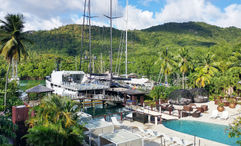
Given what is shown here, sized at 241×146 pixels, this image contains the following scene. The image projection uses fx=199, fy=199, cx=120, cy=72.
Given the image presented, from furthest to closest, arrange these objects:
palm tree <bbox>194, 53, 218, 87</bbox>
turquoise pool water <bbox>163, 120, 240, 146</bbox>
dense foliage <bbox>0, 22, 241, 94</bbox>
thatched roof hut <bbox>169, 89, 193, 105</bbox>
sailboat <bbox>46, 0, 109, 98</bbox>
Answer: dense foliage <bbox>0, 22, 241, 94</bbox>
palm tree <bbox>194, 53, 218, 87</bbox>
sailboat <bbox>46, 0, 109, 98</bbox>
thatched roof hut <bbox>169, 89, 193, 105</bbox>
turquoise pool water <bbox>163, 120, 240, 146</bbox>

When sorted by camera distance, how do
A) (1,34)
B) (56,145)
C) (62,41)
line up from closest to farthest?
(56,145)
(1,34)
(62,41)

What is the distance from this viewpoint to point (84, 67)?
94875mm

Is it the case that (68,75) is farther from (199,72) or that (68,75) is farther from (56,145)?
(56,145)

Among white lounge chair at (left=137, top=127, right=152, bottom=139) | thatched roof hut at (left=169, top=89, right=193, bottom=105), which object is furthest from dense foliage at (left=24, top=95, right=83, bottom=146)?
thatched roof hut at (left=169, top=89, right=193, bottom=105)

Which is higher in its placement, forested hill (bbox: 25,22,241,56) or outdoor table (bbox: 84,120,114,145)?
forested hill (bbox: 25,22,241,56)

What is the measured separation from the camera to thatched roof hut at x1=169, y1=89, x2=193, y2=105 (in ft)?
96.1

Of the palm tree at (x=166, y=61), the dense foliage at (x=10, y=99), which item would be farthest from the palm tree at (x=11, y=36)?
the palm tree at (x=166, y=61)

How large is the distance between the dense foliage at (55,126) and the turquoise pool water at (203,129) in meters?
12.2

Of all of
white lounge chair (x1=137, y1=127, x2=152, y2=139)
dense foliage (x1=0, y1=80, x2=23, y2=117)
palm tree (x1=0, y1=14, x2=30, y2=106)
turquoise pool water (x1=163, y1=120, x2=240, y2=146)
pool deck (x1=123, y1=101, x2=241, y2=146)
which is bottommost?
turquoise pool water (x1=163, y1=120, x2=240, y2=146)

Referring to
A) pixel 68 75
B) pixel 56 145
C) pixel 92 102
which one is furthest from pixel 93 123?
pixel 68 75

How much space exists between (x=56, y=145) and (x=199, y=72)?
34.1 meters

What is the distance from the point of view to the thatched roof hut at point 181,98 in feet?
96.1

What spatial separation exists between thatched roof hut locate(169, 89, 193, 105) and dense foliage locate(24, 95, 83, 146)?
21.9 meters

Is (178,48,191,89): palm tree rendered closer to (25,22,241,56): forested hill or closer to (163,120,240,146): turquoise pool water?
(163,120,240,146): turquoise pool water
